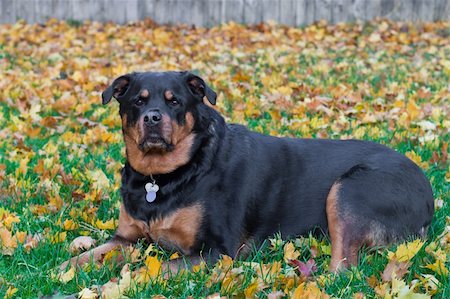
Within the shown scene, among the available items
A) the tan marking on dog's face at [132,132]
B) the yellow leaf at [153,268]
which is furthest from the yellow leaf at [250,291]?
the tan marking on dog's face at [132,132]

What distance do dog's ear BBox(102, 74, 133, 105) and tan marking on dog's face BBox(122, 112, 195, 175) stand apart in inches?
7.0

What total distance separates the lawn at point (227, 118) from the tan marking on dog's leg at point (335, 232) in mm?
74

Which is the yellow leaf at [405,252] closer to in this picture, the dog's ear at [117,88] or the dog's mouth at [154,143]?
the dog's mouth at [154,143]

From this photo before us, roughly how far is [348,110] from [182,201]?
363cm

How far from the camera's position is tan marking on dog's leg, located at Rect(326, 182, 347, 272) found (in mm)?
3994

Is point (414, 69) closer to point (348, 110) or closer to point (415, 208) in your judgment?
point (348, 110)

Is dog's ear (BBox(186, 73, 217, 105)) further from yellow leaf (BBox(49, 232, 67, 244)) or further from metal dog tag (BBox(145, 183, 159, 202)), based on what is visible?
yellow leaf (BBox(49, 232, 67, 244))

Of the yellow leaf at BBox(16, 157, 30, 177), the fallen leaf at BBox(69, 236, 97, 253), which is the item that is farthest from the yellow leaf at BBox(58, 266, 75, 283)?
the yellow leaf at BBox(16, 157, 30, 177)

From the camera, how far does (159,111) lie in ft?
13.8

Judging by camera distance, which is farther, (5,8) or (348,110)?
(5,8)

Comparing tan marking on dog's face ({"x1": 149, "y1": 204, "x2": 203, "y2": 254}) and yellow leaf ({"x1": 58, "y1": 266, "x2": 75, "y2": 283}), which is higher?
tan marking on dog's face ({"x1": 149, "y1": 204, "x2": 203, "y2": 254})

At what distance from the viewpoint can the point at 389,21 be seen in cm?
1325

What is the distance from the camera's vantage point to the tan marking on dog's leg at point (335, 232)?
3.99 m

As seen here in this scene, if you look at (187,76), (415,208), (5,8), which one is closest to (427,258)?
(415,208)
